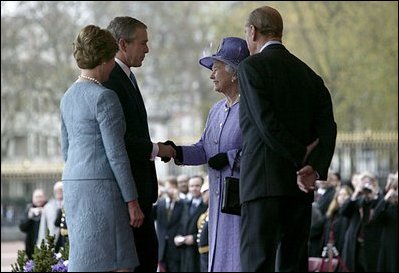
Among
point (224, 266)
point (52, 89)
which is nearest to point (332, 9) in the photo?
point (52, 89)

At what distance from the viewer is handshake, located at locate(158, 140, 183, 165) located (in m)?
8.65

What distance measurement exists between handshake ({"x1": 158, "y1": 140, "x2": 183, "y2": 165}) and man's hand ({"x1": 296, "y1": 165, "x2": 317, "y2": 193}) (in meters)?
1.25

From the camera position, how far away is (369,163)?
1700 inches

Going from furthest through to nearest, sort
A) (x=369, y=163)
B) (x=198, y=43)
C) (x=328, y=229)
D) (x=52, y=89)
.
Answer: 1. (x=198, y=43)
2. (x=52, y=89)
3. (x=369, y=163)
4. (x=328, y=229)

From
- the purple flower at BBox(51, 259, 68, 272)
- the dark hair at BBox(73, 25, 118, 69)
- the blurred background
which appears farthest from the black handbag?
the blurred background

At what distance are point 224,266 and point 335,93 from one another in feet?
121

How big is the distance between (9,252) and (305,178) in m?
29.3

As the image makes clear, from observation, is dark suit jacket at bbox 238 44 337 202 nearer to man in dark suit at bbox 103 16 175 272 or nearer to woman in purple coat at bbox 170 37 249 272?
man in dark suit at bbox 103 16 175 272

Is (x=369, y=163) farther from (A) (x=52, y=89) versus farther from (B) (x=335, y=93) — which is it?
(A) (x=52, y=89)

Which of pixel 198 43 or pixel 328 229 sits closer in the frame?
pixel 328 229

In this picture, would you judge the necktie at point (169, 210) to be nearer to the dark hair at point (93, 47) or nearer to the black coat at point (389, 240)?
the black coat at point (389, 240)

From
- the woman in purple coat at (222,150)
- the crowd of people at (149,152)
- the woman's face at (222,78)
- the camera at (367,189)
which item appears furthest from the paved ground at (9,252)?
the crowd of people at (149,152)

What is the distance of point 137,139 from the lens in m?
8.20

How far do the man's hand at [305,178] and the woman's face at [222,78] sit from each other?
1515 millimetres
